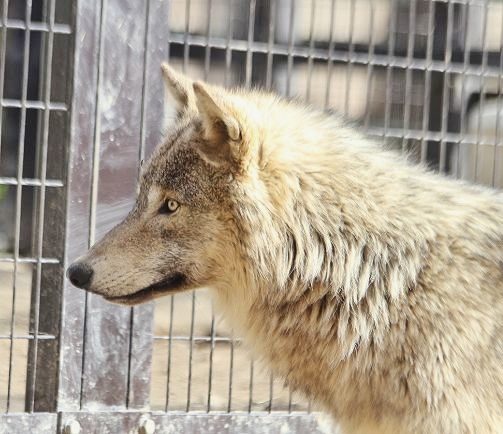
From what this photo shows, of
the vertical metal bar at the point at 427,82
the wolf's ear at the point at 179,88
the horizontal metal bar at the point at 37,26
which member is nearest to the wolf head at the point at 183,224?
the wolf's ear at the point at 179,88

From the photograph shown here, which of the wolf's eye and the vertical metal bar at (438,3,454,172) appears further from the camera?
the vertical metal bar at (438,3,454,172)

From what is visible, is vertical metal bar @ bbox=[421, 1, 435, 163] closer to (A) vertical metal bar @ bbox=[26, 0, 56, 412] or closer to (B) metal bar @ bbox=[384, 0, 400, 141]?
(B) metal bar @ bbox=[384, 0, 400, 141]

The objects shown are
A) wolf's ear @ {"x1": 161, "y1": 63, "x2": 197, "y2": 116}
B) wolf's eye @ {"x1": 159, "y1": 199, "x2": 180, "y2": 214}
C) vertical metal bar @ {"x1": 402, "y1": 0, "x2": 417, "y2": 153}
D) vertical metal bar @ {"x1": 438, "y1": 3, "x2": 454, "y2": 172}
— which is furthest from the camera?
vertical metal bar @ {"x1": 438, "y1": 3, "x2": 454, "y2": 172}

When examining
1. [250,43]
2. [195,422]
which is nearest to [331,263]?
[195,422]

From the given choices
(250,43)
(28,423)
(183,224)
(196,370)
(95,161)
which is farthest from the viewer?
(196,370)

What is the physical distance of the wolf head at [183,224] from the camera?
Result: 4172 mm

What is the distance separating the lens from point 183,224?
13.9ft

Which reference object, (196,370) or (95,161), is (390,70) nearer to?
(95,161)

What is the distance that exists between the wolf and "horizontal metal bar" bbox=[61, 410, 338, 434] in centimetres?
140

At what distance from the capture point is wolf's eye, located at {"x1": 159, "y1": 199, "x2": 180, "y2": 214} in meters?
4.28

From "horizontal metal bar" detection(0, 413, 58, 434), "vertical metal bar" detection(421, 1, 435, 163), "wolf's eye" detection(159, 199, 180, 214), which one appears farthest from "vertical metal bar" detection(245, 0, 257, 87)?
"horizontal metal bar" detection(0, 413, 58, 434)

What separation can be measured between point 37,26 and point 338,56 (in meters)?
1.63

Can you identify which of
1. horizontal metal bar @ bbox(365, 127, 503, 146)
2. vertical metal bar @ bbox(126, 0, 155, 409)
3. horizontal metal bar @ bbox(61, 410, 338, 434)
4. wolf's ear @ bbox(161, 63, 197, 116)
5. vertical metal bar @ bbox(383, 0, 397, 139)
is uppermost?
vertical metal bar @ bbox(383, 0, 397, 139)

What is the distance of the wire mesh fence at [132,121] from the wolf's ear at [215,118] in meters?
1.11
